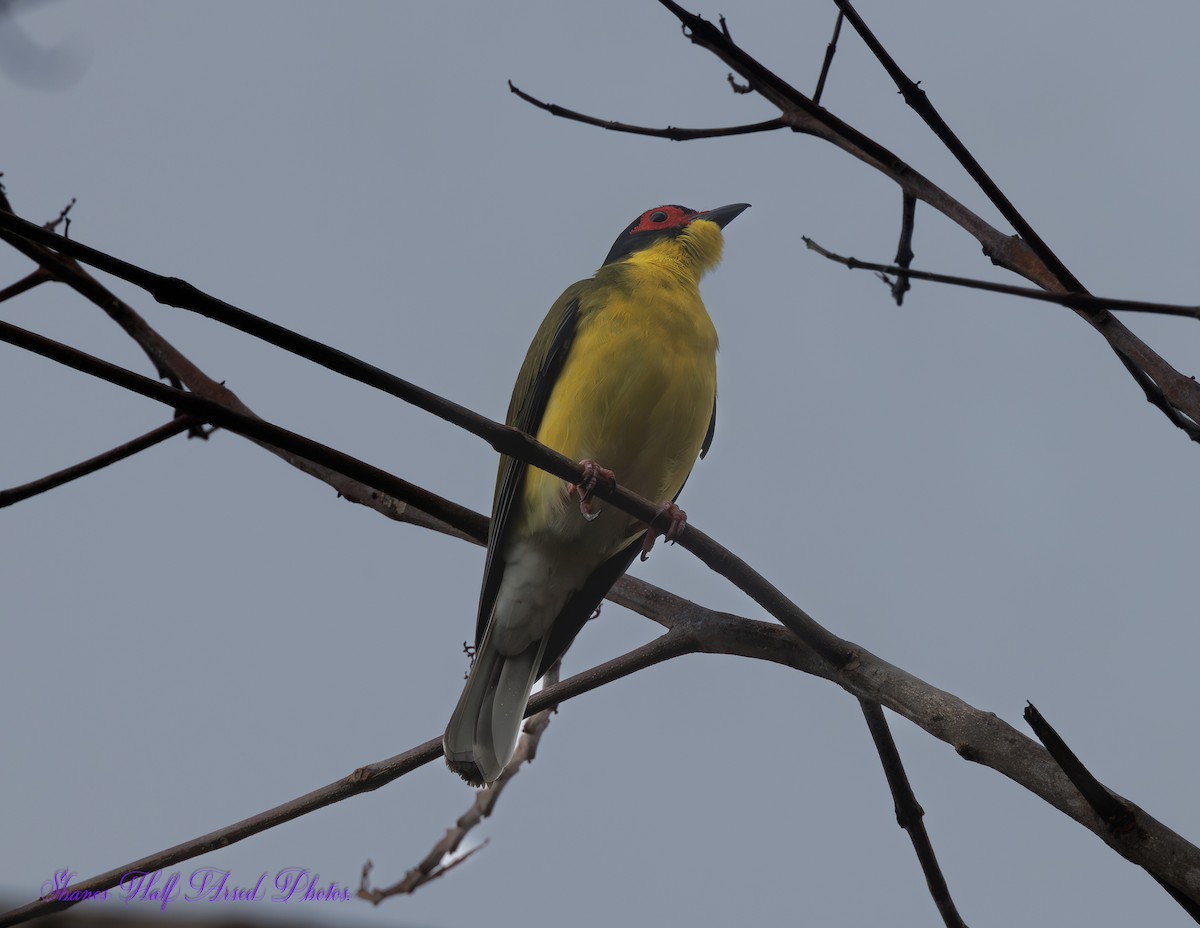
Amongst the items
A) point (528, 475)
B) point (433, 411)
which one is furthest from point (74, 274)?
point (433, 411)

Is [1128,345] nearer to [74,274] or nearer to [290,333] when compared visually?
[290,333]

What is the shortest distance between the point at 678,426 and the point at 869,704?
163cm

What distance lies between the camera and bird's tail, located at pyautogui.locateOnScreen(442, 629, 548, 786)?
3766 mm

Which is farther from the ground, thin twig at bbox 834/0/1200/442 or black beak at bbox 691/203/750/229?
black beak at bbox 691/203/750/229

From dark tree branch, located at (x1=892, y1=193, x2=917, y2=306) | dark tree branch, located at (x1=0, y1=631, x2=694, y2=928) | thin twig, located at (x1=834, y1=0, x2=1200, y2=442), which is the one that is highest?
dark tree branch, located at (x1=892, y1=193, x2=917, y2=306)

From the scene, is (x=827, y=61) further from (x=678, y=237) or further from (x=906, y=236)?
(x=678, y=237)

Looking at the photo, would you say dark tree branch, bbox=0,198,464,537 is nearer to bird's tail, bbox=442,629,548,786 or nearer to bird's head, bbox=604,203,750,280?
bird's tail, bbox=442,629,548,786

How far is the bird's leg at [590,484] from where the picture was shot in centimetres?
295

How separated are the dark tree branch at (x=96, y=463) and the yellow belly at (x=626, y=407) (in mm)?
1662

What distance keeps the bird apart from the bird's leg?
0.02m

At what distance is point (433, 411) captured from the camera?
2.14 meters

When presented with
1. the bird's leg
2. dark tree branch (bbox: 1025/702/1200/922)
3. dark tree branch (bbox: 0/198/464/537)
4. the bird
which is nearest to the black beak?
the bird

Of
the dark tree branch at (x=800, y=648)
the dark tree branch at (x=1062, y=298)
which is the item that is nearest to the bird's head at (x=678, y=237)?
the dark tree branch at (x=800, y=648)

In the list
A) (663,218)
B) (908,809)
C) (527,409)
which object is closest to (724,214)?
(663,218)
